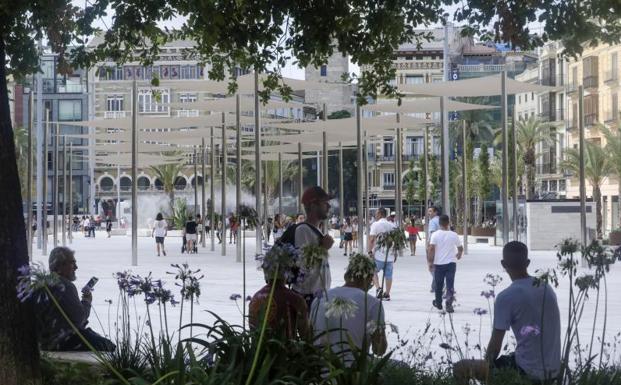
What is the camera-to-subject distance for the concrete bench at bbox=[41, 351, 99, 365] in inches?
335

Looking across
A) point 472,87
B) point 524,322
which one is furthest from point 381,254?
point 472,87

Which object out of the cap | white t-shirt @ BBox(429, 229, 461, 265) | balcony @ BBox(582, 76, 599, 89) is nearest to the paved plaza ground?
white t-shirt @ BBox(429, 229, 461, 265)

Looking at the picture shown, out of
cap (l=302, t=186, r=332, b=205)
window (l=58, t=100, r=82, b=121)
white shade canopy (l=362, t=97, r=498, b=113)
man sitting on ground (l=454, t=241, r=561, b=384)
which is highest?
window (l=58, t=100, r=82, b=121)

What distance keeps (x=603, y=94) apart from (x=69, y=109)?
62.4 meters

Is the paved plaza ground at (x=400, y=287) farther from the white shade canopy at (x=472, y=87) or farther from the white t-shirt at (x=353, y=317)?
the white shade canopy at (x=472, y=87)

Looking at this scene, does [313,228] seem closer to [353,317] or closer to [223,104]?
[353,317]

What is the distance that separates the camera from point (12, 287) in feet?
26.1

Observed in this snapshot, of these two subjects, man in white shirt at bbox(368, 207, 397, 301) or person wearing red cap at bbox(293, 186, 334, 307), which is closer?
person wearing red cap at bbox(293, 186, 334, 307)

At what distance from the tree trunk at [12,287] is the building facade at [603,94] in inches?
2339

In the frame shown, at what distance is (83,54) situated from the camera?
440 inches

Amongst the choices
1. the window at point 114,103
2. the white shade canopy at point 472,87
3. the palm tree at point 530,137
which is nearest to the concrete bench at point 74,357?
the white shade canopy at point 472,87

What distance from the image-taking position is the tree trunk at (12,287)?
7.84 metres

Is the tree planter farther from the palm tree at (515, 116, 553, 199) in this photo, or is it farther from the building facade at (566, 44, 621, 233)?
the palm tree at (515, 116, 553, 199)

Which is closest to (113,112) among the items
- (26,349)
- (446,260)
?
(446,260)
